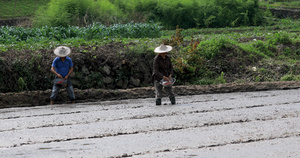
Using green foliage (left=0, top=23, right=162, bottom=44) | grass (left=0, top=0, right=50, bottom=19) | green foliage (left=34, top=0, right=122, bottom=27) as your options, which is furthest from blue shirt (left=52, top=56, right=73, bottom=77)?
grass (left=0, top=0, right=50, bottom=19)

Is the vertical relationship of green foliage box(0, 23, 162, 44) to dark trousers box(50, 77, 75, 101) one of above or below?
below

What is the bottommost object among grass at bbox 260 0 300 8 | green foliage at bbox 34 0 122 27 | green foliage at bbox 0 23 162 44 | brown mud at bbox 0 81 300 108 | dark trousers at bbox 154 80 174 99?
grass at bbox 260 0 300 8

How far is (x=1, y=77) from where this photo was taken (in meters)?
11.5

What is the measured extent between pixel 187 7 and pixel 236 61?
56.1 ft

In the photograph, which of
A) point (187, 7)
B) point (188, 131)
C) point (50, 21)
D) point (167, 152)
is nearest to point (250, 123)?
point (188, 131)

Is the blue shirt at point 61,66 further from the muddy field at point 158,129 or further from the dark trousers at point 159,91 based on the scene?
the dark trousers at point 159,91

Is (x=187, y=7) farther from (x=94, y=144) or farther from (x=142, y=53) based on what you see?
(x=94, y=144)

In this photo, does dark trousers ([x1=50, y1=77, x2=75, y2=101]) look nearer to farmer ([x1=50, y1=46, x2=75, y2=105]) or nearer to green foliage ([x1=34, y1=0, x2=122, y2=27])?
farmer ([x1=50, y1=46, x2=75, y2=105])

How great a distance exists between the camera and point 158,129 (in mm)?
7441

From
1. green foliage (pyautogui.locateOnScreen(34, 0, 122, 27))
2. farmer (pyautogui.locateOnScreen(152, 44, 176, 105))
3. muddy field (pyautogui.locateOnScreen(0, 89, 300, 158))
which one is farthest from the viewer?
green foliage (pyautogui.locateOnScreen(34, 0, 122, 27))

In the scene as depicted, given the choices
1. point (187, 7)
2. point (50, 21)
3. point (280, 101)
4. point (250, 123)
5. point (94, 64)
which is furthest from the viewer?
point (187, 7)

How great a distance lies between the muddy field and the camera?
6102 millimetres

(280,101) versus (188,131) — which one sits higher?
(188,131)

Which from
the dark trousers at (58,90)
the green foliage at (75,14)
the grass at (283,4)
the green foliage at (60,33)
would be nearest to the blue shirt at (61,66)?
the dark trousers at (58,90)
